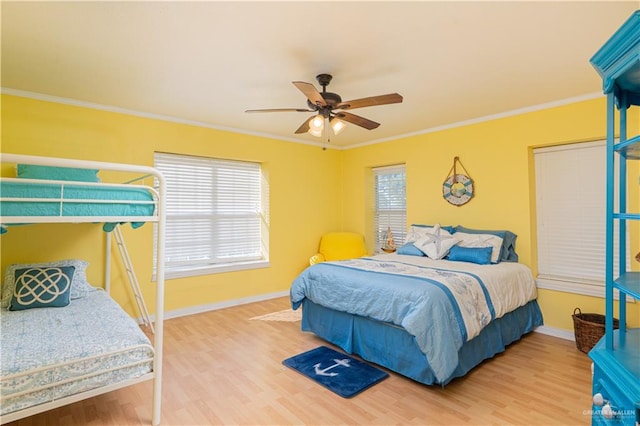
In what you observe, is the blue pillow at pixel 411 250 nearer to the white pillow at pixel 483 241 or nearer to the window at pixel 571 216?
the white pillow at pixel 483 241

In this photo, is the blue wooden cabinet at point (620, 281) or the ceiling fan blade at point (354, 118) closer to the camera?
the blue wooden cabinet at point (620, 281)

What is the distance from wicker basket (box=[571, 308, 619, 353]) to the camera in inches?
110

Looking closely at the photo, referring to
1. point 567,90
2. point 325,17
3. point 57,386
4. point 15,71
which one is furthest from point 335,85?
point 57,386

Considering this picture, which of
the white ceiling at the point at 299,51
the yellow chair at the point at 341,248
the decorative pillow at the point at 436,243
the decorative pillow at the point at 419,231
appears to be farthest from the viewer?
the yellow chair at the point at 341,248

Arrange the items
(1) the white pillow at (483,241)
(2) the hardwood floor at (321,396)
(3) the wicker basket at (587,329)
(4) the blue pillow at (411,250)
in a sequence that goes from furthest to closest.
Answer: (4) the blue pillow at (411,250), (1) the white pillow at (483,241), (3) the wicker basket at (587,329), (2) the hardwood floor at (321,396)

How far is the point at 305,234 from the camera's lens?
17.2 ft

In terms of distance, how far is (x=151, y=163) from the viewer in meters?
3.80

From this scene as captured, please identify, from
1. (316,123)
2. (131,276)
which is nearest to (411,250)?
(316,123)

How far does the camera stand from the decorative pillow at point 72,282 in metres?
2.70

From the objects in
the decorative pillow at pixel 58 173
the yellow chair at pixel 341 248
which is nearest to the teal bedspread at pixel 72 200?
the decorative pillow at pixel 58 173

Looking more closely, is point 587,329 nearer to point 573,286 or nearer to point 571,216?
point 573,286

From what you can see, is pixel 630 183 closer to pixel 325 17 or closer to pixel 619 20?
pixel 619 20

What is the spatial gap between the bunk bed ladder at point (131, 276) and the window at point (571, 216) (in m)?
4.14

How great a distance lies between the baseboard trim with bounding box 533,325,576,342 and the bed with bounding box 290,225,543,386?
0.11m
